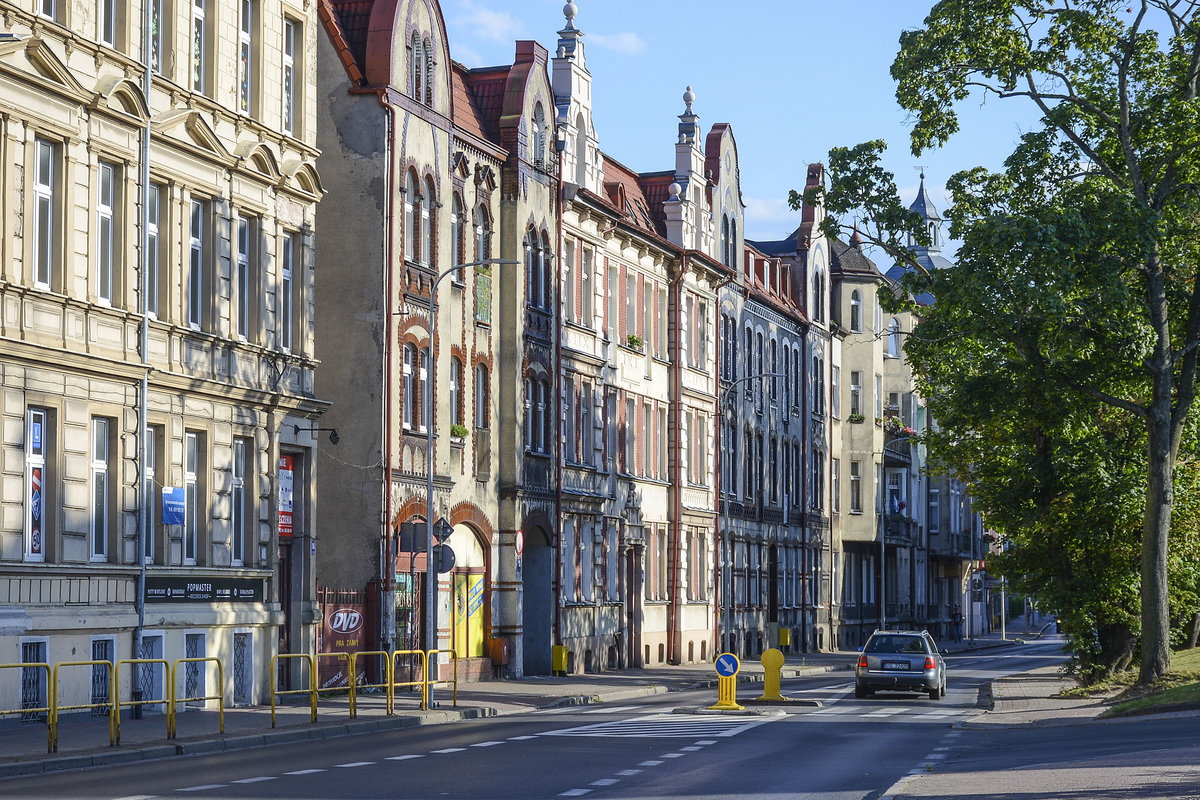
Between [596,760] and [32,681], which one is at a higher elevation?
[32,681]

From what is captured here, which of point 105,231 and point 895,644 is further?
point 895,644

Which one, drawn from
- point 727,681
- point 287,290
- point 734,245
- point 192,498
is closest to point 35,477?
point 192,498

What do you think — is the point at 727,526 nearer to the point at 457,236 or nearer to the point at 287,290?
the point at 457,236

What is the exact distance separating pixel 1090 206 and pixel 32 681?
1810 cm

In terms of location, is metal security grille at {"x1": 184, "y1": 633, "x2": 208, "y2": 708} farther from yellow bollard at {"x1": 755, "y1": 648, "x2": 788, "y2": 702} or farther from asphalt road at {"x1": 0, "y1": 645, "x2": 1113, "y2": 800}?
yellow bollard at {"x1": 755, "y1": 648, "x2": 788, "y2": 702}

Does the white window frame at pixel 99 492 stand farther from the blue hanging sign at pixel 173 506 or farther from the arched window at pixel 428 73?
the arched window at pixel 428 73

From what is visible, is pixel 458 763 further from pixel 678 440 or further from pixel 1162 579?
pixel 678 440

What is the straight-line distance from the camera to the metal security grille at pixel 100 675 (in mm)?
26484

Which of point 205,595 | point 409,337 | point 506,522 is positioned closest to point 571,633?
point 506,522

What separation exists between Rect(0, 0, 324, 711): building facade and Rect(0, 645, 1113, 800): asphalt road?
15.4 feet

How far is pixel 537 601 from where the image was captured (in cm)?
4572

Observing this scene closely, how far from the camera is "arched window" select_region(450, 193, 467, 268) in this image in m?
41.0

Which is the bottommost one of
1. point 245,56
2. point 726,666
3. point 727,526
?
point 726,666

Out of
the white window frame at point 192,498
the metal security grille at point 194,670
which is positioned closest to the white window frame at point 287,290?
the white window frame at point 192,498
